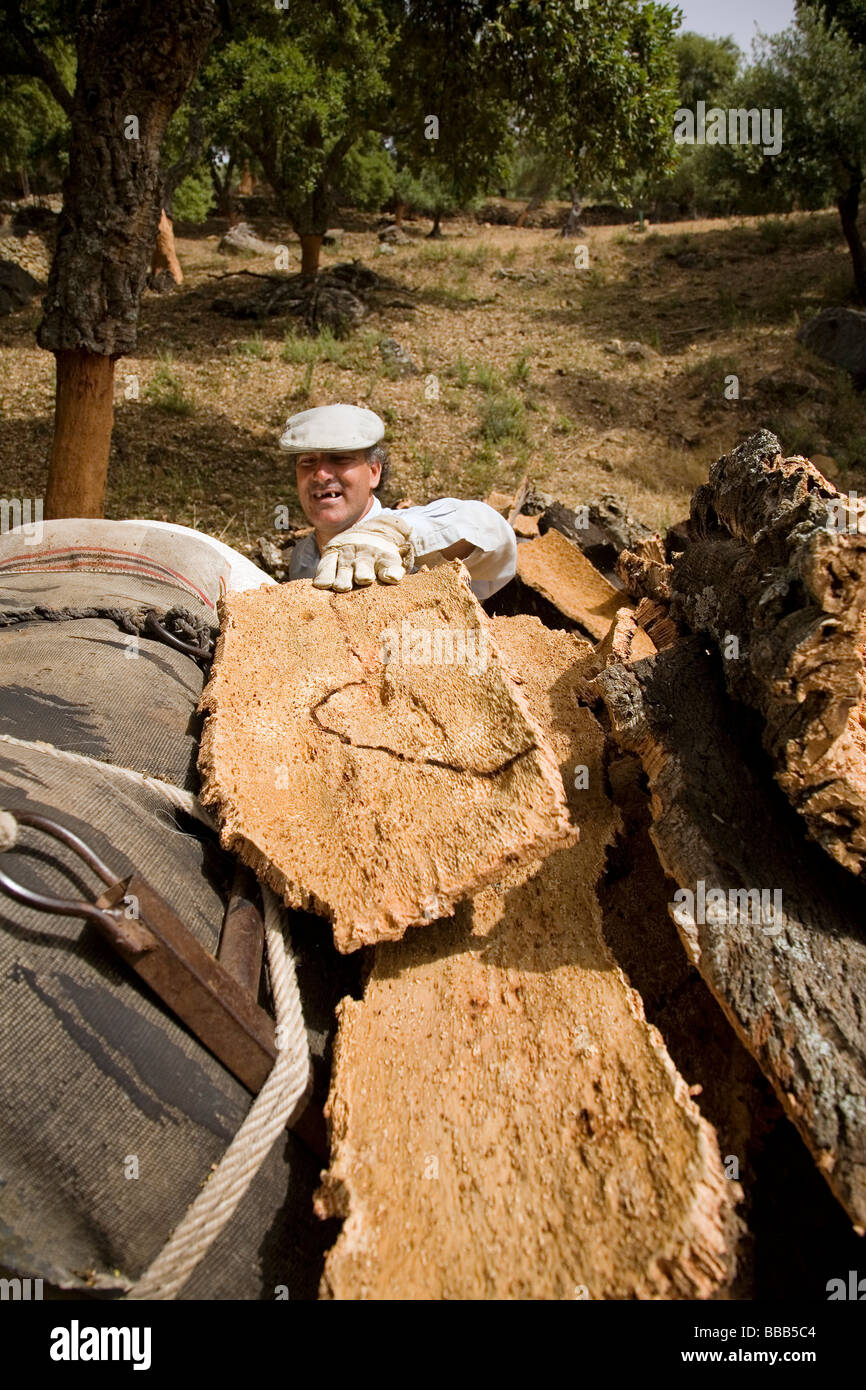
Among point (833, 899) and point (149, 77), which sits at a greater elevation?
point (149, 77)

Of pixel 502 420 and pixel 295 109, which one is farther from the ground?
pixel 295 109

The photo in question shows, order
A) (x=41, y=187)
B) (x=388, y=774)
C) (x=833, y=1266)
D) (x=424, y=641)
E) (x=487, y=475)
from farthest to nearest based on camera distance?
(x=41, y=187), (x=487, y=475), (x=424, y=641), (x=388, y=774), (x=833, y=1266)

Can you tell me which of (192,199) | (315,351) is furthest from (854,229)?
(192,199)

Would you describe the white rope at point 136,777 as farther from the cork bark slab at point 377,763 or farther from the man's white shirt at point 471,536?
the man's white shirt at point 471,536

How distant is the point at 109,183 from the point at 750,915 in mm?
4482

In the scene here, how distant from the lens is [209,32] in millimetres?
3742

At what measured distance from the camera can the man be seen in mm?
2496

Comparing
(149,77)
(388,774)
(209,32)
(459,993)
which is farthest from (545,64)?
(459,993)

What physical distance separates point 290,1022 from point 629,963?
2.16 feet

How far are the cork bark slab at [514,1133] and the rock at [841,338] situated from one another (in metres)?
10.8

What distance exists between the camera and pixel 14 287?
11172 millimetres

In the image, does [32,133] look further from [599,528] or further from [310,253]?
[599,528]

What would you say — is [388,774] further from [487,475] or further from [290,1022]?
[487,475]

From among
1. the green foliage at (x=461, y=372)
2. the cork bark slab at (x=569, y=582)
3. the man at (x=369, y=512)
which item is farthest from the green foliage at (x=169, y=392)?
the cork bark slab at (x=569, y=582)
